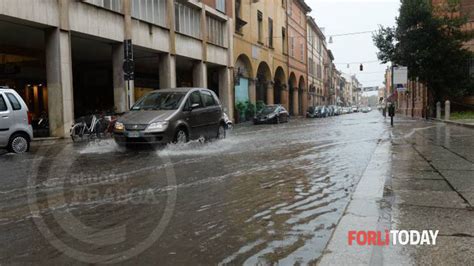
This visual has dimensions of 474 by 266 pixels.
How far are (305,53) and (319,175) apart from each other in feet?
176

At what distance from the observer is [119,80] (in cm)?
2098

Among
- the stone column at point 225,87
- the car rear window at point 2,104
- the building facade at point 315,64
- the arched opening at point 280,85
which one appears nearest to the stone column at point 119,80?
the car rear window at point 2,104

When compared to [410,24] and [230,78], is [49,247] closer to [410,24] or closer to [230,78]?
[230,78]

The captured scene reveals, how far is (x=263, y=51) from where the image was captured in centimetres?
4038

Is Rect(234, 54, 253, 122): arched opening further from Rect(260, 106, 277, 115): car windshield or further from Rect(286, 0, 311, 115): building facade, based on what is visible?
Rect(286, 0, 311, 115): building facade

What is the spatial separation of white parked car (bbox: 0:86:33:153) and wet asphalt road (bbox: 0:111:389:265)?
5.29 ft

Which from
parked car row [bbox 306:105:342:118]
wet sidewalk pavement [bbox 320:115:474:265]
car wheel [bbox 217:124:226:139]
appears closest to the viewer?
Result: wet sidewalk pavement [bbox 320:115:474:265]

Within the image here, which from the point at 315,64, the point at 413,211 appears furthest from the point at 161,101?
the point at 315,64

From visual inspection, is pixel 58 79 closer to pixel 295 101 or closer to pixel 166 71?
pixel 166 71

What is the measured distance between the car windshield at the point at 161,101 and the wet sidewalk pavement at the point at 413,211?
18.4 feet

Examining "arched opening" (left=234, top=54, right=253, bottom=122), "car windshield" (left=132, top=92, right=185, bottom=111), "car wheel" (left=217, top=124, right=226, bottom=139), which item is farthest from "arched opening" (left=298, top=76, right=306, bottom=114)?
"car windshield" (left=132, top=92, right=185, bottom=111)

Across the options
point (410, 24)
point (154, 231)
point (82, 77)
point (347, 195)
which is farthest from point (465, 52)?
point (154, 231)

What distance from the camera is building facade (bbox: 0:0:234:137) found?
16.9 m

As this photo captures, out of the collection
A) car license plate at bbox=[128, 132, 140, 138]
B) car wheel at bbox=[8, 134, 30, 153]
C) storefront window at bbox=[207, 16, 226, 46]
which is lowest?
car wheel at bbox=[8, 134, 30, 153]
